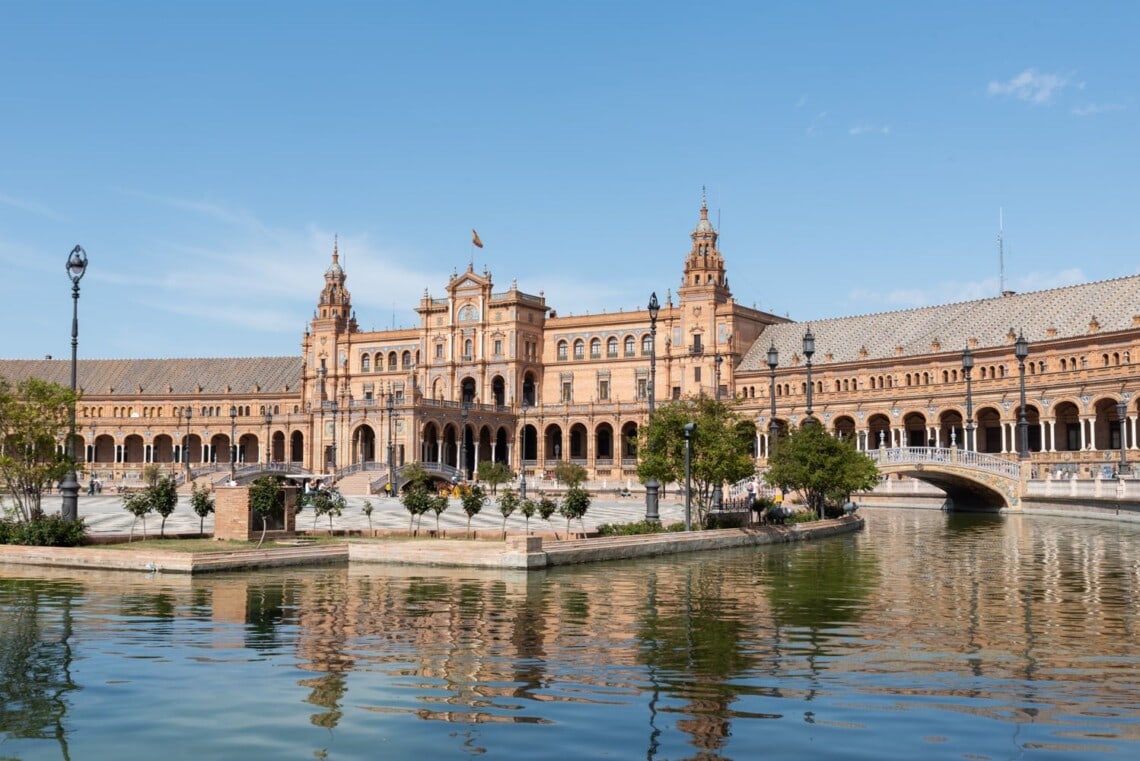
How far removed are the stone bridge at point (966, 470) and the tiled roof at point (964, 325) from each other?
1771 cm

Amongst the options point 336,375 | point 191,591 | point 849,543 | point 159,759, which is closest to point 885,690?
point 159,759

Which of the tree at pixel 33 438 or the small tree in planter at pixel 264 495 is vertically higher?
the tree at pixel 33 438

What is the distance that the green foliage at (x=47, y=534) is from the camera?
1137 inches

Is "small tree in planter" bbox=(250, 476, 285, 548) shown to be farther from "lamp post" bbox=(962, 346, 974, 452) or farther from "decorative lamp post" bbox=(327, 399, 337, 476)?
"decorative lamp post" bbox=(327, 399, 337, 476)

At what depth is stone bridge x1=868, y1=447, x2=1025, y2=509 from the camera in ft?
202

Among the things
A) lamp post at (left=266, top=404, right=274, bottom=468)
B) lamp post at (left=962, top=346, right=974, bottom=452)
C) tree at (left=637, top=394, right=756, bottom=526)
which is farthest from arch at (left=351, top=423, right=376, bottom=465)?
tree at (left=637, top=394, right=756, bottom=526)

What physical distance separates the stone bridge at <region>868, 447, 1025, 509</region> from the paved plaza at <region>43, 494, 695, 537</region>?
41.6ft

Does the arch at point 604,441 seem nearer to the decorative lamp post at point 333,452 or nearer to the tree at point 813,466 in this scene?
the decorative lamp post at point 333,452

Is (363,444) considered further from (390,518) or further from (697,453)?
(697,453)

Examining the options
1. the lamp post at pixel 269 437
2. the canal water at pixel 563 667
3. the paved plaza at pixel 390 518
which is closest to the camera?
the canal water at pixel 563 667

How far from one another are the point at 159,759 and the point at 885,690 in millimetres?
7476

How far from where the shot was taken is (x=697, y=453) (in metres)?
39.2

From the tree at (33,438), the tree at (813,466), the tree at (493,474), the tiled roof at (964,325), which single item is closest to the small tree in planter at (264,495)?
the tree at (33,438)

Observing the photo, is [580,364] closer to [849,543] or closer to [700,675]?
[849,543]
